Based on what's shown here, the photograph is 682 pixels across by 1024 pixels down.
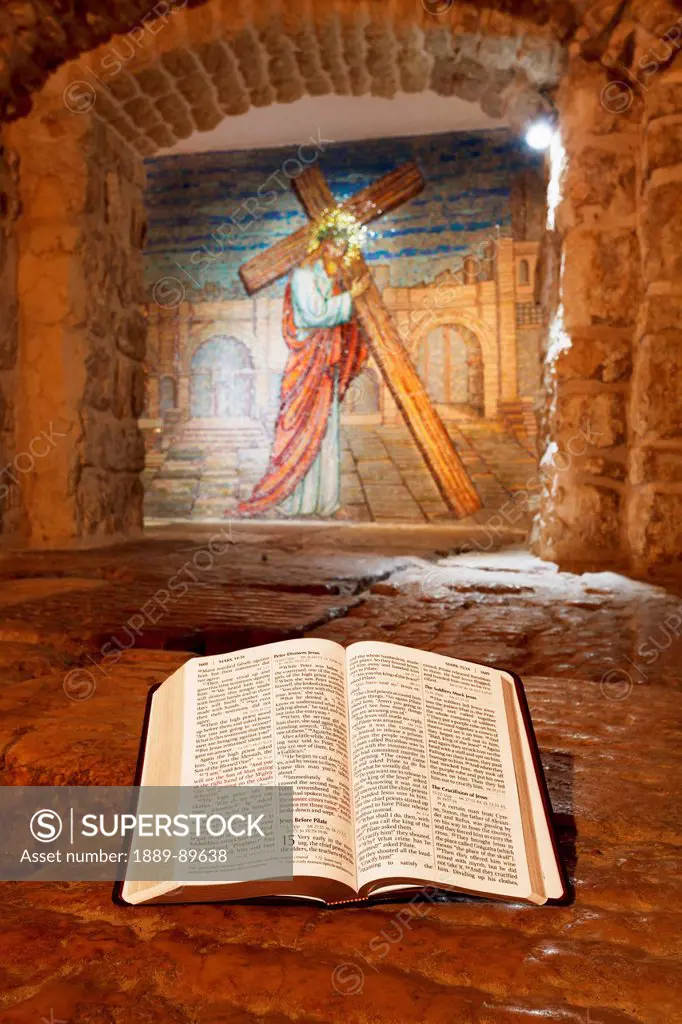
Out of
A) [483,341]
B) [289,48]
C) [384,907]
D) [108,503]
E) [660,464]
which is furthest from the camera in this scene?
[483,341]

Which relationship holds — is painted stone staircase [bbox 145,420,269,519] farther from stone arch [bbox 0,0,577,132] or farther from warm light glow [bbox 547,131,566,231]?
warm light glow [bbox 547,131,566,231]

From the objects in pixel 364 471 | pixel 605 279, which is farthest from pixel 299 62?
pixel 364 471

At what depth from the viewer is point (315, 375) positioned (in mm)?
8719

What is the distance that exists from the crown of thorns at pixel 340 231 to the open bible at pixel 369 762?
8.63 meters

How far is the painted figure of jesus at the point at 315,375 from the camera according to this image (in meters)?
8.34

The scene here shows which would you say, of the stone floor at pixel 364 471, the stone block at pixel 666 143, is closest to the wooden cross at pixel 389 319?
the stone floor at pixel 364 471

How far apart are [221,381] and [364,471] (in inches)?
93.5

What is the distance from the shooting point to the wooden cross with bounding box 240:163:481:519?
8.08 m

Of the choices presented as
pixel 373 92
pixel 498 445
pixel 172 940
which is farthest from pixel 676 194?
pixel 498 445

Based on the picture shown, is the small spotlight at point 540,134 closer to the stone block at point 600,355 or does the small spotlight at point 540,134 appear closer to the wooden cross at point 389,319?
the stone block at point 600,355

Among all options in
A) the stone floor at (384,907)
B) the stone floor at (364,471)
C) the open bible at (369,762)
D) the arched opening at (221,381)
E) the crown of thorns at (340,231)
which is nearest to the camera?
the stone floor at (384,907)

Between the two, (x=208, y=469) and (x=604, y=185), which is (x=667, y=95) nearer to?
(x=604, y=185)

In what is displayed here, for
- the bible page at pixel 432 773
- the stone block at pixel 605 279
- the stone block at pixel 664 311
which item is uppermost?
the stone block at pixel 605 279

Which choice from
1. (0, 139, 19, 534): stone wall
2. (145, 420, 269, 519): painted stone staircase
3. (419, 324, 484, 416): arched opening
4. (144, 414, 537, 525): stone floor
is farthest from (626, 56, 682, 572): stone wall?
(145, 420, 269, 519): painted stone staircase
